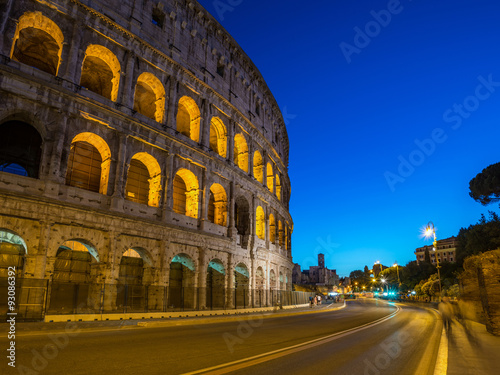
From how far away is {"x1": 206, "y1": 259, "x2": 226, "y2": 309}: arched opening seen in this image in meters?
24.1

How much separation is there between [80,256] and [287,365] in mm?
17301

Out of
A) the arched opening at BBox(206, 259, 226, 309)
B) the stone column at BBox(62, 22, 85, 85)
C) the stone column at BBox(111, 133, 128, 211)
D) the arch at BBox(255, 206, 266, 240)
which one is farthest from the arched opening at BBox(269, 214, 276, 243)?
the stone column at BBox(62, 22, 85, 85)

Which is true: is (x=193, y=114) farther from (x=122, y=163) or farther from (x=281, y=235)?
(x=281, y=235)

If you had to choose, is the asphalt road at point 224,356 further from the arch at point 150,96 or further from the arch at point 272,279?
the arch at point 272,279

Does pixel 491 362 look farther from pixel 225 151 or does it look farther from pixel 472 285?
pixel 225 151

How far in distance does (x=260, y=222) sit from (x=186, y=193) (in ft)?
35.2

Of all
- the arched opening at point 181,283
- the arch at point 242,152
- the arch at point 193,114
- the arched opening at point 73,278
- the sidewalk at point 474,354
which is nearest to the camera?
the sidewalk at point 474,354

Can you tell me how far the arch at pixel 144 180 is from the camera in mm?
21516

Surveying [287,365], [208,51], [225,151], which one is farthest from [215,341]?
[208,51]

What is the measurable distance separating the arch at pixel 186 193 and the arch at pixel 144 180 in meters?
2.21

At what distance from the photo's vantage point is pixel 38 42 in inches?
813

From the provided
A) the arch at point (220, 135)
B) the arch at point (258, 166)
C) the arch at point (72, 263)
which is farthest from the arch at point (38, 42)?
the arch at point (258, 166)

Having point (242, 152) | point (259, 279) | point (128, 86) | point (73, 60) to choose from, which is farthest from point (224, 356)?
point (242, 152)

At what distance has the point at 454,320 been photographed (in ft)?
48.5
